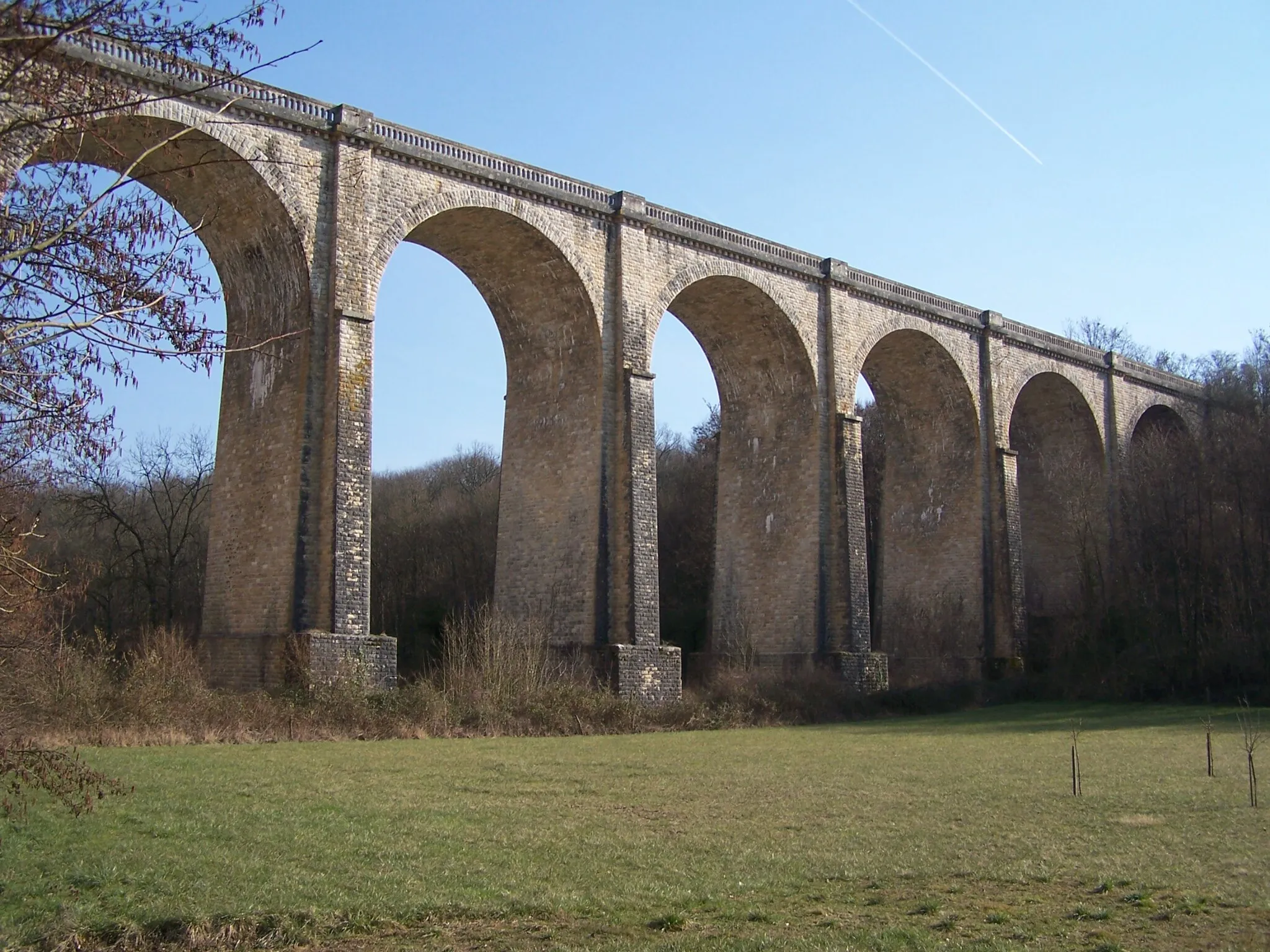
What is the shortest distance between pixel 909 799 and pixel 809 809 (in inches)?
55.7

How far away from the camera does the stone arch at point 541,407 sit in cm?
2409

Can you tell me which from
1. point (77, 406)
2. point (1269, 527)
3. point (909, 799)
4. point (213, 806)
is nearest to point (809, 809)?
point (909, 799)

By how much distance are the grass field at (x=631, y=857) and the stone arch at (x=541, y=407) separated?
8.33 m

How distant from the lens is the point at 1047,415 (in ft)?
131

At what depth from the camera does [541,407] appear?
2584 centimetres

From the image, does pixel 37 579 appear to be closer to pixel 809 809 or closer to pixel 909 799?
pixel 809 809

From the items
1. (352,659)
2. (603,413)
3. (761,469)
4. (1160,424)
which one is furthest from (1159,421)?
(352,659)

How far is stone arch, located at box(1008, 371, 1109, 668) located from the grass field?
2253 cm

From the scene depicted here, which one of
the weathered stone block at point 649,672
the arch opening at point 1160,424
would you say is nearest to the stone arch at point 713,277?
the weathered stone block at point 649,672

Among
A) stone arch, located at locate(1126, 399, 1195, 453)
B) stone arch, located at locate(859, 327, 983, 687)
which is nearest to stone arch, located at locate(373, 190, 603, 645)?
stone arch, located at locate(859, 327, 983, 687)

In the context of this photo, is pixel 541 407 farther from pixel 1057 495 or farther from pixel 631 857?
pixel 1057 495

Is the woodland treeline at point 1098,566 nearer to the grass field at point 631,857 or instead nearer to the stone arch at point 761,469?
the stone arch at point 761,469

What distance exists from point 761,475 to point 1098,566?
42.4 feet

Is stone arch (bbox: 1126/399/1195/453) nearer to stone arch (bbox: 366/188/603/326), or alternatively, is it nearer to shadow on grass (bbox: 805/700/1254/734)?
shadow on grass (bbox: 805/700/1254/734)
